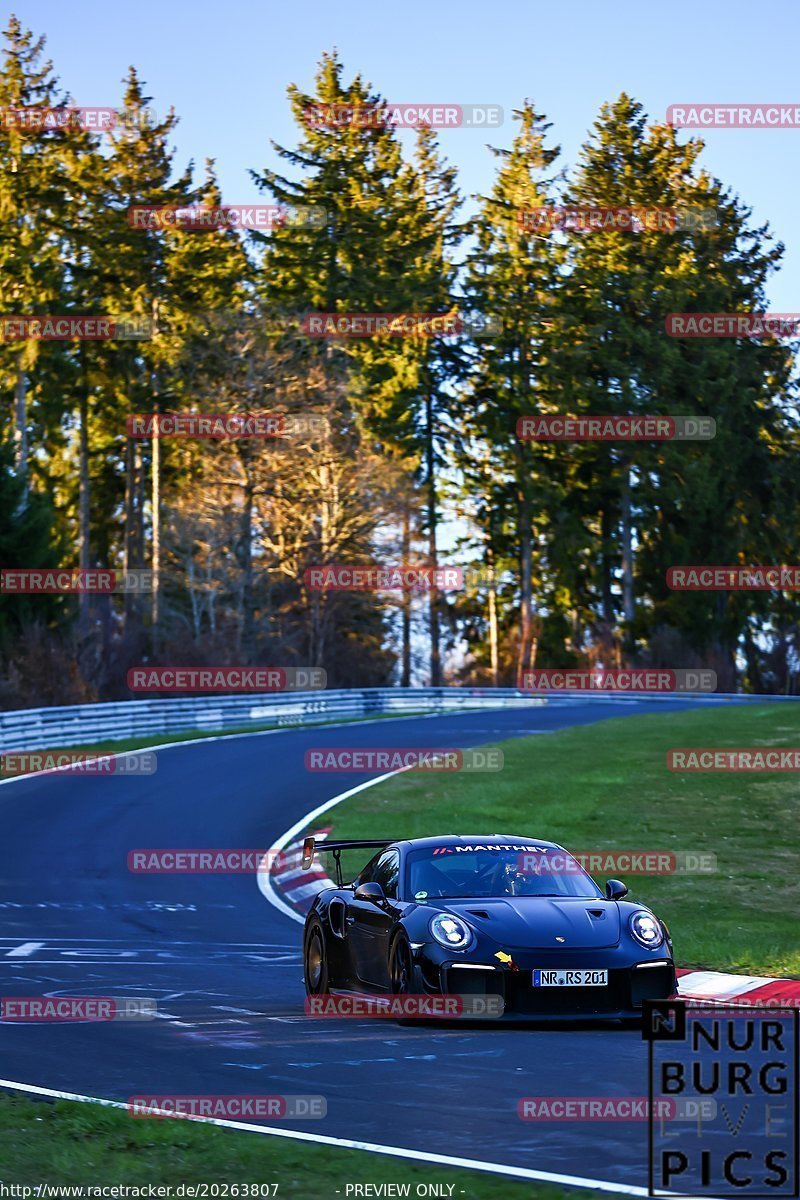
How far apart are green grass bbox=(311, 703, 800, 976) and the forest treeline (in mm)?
24938

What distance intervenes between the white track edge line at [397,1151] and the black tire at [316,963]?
163 inches

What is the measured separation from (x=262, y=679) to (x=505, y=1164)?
46188mm

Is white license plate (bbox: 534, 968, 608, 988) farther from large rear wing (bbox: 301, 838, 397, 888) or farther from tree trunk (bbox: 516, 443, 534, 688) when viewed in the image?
tree trunk (bbox: 516, 443, 534, 688)

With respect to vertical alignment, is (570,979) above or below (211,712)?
below

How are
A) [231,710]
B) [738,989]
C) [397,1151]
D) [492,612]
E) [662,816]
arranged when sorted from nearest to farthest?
[397,1151] → [738,989] → [662,816] → [231,710] → [492,612]

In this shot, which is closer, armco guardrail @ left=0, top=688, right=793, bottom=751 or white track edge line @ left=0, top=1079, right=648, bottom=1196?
white track edge line @ left=0, top=1079, right=648, bottom=1196

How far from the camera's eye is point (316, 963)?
12.8m

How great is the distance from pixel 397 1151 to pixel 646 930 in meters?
4.56

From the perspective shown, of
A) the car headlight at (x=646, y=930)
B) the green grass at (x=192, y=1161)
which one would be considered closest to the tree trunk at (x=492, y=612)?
the car headlight at (x=646, y=930)

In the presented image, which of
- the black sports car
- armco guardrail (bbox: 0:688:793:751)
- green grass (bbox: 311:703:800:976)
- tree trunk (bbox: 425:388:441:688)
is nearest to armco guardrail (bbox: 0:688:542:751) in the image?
armco guardrail (bbox: 0:688:793:751)

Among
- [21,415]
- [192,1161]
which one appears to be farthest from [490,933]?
[21,415]

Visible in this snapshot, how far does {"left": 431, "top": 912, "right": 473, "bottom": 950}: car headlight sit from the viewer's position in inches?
435

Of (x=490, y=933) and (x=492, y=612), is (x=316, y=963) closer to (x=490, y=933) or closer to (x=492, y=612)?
(x=490, y=933)

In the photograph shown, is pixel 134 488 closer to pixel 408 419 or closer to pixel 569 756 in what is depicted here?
pixel 408 419
